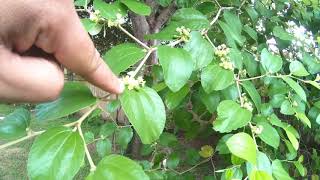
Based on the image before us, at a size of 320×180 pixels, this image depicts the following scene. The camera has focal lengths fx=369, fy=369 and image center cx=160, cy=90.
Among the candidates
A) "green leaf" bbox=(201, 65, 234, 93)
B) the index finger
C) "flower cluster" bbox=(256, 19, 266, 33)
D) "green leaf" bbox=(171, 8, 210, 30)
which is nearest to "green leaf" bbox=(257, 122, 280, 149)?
"green leaf" bbox=(201, 65, 234, 93)

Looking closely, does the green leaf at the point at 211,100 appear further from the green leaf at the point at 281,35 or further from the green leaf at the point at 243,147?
the green leaf at the point at 281,35

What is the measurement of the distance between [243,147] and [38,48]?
0.35 meters

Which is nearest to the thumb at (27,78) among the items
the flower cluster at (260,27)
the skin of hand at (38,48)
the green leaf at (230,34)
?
the skin of hand at (38,48)

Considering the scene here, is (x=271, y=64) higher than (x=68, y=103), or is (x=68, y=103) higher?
(x=68, y=103)

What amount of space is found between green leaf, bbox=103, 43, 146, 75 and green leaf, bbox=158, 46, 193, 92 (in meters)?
0.04

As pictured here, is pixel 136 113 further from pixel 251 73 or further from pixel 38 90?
pixel 251 73

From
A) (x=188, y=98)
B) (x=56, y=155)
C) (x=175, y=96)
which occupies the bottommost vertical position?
(x=188, y=98)

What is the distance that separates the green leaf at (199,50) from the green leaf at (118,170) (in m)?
0.24

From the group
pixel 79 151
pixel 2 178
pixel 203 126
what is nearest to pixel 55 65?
pixel 79 151

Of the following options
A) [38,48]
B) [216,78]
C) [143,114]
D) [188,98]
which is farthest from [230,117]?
[38,48]

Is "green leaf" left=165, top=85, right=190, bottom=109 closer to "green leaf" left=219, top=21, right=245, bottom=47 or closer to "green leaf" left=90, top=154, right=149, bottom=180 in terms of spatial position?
"green leaf" left=219, top=21, right=245, bottom=47

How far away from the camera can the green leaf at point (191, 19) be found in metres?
0.73

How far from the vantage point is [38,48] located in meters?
0.28

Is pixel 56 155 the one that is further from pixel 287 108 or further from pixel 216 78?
pixel 287 108
